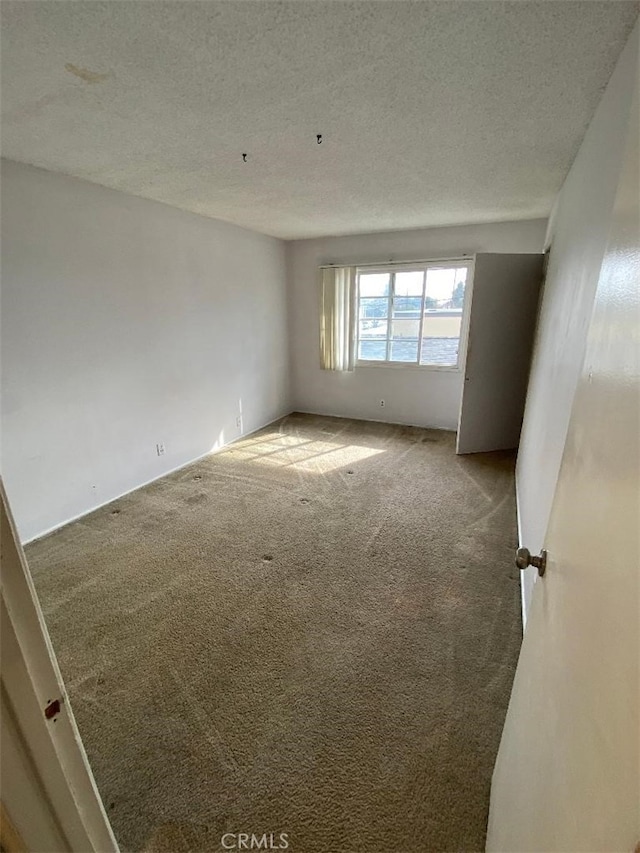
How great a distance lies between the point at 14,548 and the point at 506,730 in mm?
1272

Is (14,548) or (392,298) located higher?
(392,298)

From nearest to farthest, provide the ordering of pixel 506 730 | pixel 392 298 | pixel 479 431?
pixel 506 730 → pixel 479 431 → pixel 392 298

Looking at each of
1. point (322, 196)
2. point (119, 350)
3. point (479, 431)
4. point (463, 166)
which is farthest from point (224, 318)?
point (479, 431)

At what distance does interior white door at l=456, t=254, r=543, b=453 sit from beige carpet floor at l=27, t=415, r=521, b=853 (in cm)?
94

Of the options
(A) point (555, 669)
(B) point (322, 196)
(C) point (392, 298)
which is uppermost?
(B) point (322, 196)

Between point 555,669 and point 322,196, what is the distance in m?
3.07

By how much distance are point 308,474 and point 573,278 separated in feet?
8.02

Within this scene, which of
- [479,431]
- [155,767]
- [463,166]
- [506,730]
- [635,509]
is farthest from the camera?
[479,431]

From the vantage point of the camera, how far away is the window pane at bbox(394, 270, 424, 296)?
4371 millimetres

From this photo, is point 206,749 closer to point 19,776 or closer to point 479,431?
point 19,776

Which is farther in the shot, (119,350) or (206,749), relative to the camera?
(119,350)

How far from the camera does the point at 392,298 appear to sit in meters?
4.56

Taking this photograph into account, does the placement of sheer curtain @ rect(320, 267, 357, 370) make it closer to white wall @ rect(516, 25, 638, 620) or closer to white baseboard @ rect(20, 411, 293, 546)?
white baseboard @ rect(20, 411, 293, 546)

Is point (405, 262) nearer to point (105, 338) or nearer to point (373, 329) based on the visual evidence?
point (373, 329)
